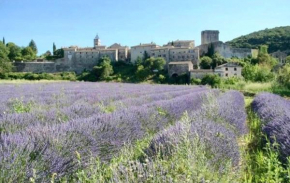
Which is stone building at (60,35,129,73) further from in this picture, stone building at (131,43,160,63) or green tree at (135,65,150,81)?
green tree at (135,65,150,81)

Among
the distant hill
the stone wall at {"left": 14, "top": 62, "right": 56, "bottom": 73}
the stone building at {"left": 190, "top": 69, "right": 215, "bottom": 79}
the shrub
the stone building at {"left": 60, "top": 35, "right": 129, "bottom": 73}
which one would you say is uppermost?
the distant hill

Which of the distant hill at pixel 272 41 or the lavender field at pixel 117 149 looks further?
the distant hill at pixel 272 41

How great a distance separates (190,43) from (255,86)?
41.5 m

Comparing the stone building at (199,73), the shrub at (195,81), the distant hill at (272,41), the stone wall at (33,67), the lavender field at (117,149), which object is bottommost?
the shrub at (195,81)

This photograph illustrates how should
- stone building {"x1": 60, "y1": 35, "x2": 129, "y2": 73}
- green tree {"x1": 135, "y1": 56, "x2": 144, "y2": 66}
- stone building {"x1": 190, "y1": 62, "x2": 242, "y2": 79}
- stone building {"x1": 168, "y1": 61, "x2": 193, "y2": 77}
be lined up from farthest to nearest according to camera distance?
1. stone building {"x1": 60, "y1": 35, "x2": 129, "y2": 73}
2. green tree {"x1": 135, "y1": 56, "x2": 144, "y2": 66}
3. stone building {"x1": 168, "y1": 61, "x2": 193, "y2": 77}
4. stone building {"x1": 190, "y1": 62, "x2": 242, "y2": 79}

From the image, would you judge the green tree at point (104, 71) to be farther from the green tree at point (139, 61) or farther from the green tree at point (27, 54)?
the green tree at point (27, 54)

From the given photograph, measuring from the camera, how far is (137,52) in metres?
63.3

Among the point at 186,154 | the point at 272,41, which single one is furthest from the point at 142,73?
the point at 272,41

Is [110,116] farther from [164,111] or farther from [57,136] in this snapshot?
[164,111]

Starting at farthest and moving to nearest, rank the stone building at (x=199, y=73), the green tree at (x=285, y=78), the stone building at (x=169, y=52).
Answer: the stone building at (x=169, y=52) < the stone building at (x=199, y=73) < the green tree at (x=285, y=78)

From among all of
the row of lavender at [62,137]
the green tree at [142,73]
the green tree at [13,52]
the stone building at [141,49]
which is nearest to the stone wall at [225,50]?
the stone building at [141,49]

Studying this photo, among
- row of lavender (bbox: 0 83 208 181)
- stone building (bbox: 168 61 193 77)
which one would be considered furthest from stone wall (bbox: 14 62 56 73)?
row of lavender (bbox: 0 83 208 181)

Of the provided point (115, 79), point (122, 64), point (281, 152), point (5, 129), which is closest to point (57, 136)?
point (5, 129)

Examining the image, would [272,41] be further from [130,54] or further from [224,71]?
[224,71]
